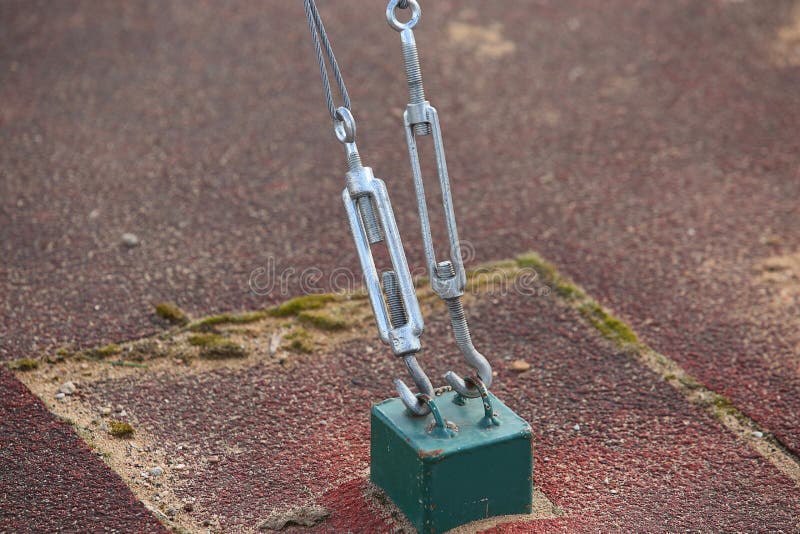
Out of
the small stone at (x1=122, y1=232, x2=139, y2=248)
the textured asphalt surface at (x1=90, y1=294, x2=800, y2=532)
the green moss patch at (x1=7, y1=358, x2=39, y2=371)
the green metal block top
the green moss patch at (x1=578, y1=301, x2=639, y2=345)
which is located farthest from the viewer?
the small stone at (x1=122, y1=232, x2=139, y2=248)

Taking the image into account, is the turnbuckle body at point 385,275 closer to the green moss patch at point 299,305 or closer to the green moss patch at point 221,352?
the green moss patch at point 221,352

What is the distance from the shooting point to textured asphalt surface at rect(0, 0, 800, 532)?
15.8 feet

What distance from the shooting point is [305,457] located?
12.4 ft

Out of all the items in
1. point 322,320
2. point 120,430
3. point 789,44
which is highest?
point 789,44

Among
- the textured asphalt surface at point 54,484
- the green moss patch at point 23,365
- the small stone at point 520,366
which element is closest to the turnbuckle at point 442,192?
the small stone at point 520,366

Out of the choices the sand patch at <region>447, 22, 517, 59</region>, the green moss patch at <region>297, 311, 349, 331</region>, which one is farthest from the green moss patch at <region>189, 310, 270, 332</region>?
the sand patch at <region>447, 22, 517, 59</region>

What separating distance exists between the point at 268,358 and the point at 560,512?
4.99 ft

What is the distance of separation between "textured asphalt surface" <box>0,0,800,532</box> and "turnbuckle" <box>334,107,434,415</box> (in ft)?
4.54

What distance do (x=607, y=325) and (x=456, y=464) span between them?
5.59ft

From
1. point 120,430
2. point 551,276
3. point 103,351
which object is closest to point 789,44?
point 551,276

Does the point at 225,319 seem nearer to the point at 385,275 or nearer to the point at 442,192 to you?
the point at 385,275

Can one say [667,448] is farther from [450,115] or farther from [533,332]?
[450,115]

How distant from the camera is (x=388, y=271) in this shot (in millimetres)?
3246

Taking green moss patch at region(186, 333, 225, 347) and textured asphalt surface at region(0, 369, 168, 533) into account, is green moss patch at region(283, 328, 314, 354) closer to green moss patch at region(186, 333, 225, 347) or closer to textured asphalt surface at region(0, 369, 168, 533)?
green moss patch at region(186, 333, 225, 347)
